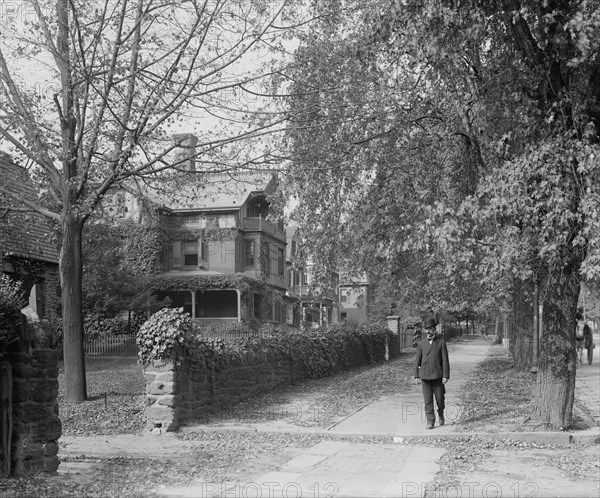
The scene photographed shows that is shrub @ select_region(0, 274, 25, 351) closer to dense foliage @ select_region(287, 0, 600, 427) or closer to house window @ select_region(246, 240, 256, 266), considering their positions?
dense foliage @ select_region(287, 0, 600, 427)

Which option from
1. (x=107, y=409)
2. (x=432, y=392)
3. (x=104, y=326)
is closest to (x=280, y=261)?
(x=104, y=326)

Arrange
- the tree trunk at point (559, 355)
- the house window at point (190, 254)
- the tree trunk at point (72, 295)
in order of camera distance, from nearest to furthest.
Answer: the tree trunk at point (559, 355), the tree trunk at point (72, 295), the house window at point (190, 254)

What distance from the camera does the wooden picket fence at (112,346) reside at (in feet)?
95.9

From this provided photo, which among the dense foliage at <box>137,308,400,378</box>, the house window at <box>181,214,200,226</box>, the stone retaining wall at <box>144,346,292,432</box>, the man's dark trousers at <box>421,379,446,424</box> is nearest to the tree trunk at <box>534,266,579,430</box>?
the man's dark trousers at <box>421,379,446,424</box>

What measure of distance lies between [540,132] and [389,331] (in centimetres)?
2262

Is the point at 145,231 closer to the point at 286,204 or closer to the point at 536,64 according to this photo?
the point at 286,204

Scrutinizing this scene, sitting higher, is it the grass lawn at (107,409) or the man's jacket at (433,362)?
the man's jacket at (433,362)

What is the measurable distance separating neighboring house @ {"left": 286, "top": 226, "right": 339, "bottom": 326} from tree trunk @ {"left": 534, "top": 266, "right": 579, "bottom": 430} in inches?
342

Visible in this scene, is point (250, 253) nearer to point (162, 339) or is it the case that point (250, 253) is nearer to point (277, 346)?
point (277, 346)

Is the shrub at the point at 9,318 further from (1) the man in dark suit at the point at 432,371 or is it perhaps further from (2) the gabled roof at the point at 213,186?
(2) the gabled roof at the point at 213,186

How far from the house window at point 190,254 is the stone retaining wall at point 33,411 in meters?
36.0

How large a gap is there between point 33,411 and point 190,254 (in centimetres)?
3648

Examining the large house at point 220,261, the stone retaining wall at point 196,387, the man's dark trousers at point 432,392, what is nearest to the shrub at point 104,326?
the large house at point 220,261

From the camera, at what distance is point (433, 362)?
11.2m
